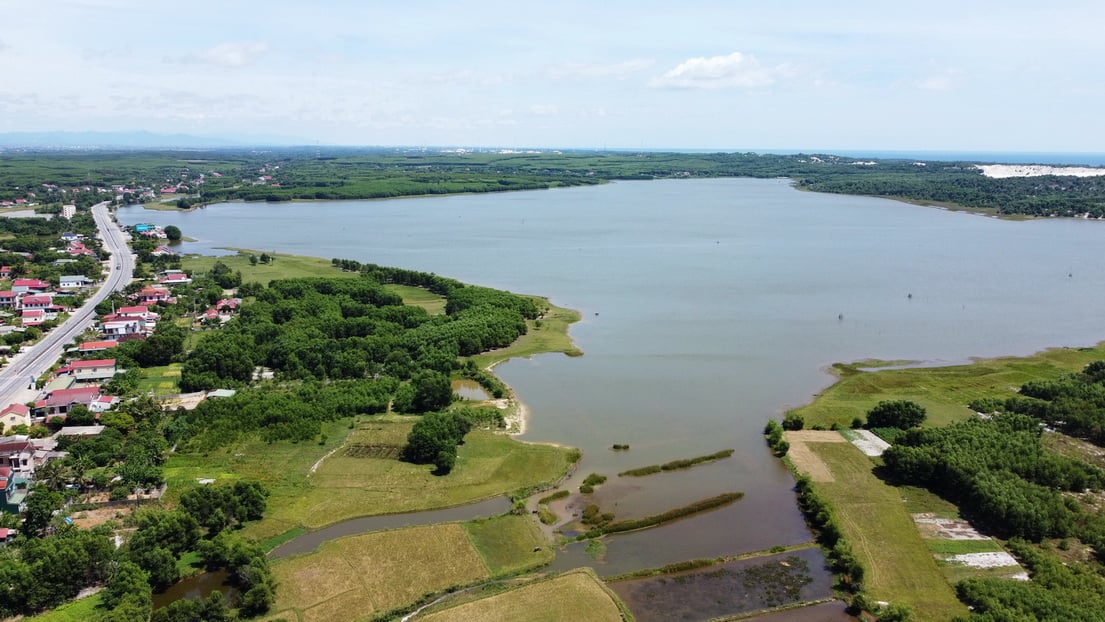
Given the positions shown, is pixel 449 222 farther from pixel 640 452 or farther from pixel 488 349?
pixel 640 452

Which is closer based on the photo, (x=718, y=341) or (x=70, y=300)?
(x=718, y=341)

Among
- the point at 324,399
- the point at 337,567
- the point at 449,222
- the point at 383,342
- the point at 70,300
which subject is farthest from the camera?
the point at 449,222

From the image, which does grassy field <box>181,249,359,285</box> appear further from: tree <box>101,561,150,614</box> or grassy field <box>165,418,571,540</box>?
tree <box>101,561,150,614</box>

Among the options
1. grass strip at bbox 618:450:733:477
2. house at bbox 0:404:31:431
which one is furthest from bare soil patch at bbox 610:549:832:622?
house at bbox 0:404:31:431

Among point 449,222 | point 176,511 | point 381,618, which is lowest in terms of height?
A: point 381,618

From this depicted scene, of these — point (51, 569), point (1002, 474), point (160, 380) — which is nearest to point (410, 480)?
point (51, 569)

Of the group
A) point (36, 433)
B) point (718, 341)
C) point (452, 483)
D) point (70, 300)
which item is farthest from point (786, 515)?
point (70, 300)
